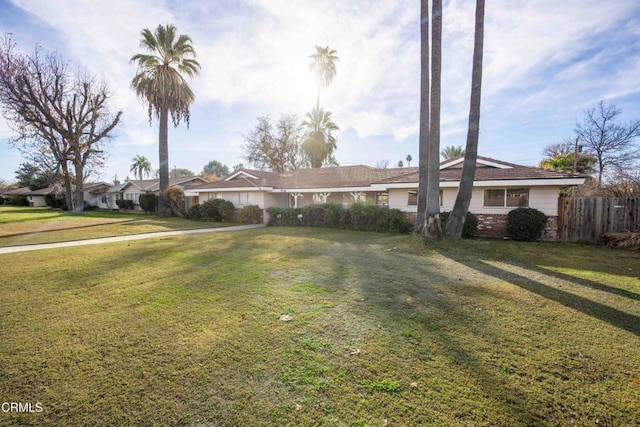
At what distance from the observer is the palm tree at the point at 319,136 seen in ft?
101

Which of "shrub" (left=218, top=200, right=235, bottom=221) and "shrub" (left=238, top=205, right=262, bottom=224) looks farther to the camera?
"shrub" (left=218, top=200, right=235, bottom=221)

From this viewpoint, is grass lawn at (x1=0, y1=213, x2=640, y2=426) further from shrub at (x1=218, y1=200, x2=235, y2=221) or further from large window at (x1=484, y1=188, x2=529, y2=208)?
shrub at (x1=218, y1=200, x2=235, y2=221)

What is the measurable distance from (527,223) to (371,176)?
999cm

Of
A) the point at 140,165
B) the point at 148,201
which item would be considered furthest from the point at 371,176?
the point at 140,165

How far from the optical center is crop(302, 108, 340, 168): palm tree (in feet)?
101

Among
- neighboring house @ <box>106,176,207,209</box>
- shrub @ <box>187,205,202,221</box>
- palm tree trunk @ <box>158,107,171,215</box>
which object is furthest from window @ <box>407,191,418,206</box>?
neighboring house @ <box>106,176,207,209</box>

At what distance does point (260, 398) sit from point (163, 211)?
26879 mm

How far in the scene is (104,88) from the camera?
28.3 metres

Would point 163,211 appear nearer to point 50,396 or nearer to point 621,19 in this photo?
point 50,396

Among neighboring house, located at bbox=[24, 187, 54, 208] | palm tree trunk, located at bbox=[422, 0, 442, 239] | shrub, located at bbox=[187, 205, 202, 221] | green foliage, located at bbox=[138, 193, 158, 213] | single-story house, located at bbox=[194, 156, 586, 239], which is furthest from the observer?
neighboring house, located at bbox=[24, 187, 54, 208]

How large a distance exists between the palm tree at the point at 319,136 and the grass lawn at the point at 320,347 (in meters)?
25.4

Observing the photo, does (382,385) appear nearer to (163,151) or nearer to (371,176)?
(371,176)

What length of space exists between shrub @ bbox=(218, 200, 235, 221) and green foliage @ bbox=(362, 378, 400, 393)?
19.3 meters

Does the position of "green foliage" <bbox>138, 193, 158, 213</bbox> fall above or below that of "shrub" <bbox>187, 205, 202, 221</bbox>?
above
